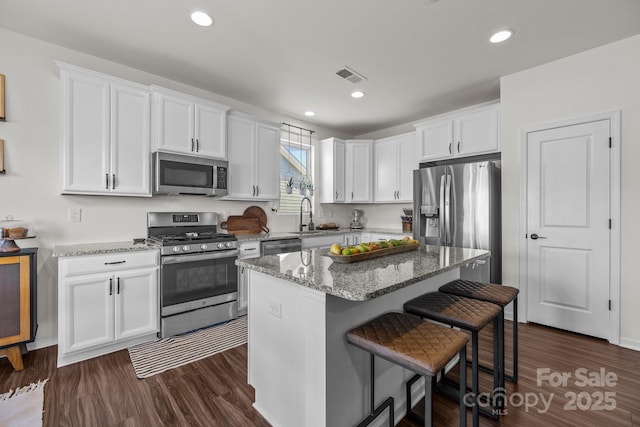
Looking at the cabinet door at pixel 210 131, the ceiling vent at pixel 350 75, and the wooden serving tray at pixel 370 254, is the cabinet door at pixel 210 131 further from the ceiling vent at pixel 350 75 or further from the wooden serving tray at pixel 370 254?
the wooden serving tray at pixel 370 254

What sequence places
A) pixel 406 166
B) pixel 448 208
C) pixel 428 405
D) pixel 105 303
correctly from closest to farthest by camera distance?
pixel 428 405, pixel 105 303, pixel 448 208, pixel 406 166

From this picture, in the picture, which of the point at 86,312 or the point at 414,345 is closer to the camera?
the point at 414,345

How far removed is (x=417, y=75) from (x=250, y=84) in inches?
74.9

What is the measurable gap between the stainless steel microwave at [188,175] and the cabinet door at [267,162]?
544mm

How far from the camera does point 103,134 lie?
2.67 m

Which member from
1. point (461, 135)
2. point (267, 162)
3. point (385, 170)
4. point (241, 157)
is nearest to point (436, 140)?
point (461, 135)

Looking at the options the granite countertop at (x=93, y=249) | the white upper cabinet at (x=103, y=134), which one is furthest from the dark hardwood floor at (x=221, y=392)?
the white upper cabinet at (x=103, y=134)

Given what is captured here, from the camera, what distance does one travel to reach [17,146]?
8.23 feet

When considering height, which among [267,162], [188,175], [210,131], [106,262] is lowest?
[106,262]

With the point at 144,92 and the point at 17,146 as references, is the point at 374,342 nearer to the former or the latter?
the point at 144,92

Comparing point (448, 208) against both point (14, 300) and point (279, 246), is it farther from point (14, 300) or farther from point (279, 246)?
point (14, 300)

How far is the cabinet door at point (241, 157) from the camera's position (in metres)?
3.59

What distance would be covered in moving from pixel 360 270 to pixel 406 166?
338 cm

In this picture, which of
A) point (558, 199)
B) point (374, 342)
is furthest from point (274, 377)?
point (558, 199)
